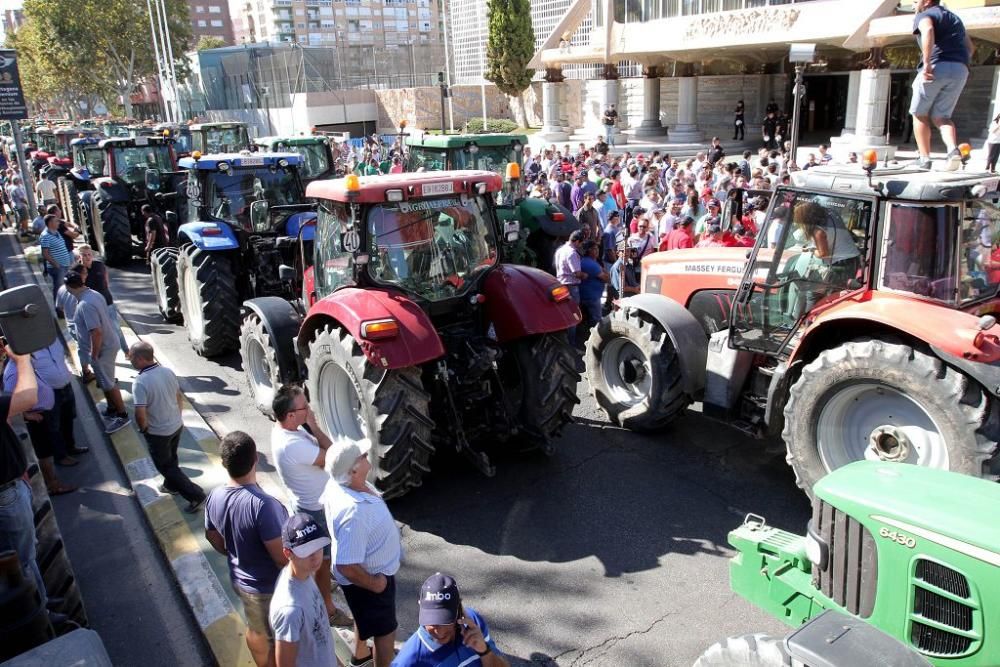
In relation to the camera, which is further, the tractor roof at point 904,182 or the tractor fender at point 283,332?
the tractor fender at point 283,332

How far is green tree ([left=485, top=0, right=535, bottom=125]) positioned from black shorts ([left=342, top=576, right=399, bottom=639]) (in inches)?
1316

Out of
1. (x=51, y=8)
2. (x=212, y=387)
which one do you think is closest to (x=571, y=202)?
(x=212, y=387)

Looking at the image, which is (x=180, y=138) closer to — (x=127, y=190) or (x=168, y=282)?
(x=127, y=190)

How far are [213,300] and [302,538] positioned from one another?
5766 mm

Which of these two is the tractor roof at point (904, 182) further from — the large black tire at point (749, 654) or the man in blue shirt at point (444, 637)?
the man in blue shirt at point (444, 637)

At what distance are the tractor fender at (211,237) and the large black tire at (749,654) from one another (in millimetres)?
6931

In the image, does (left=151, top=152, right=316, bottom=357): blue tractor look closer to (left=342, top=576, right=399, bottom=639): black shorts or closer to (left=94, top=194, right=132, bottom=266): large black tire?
(left=94, top=194, right=132, bottom=266): large black tire

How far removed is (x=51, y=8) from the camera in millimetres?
44250

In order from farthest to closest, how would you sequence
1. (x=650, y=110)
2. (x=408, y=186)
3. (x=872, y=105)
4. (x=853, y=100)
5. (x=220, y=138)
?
1. (x=650, y=110)
2. (x=853, y=100)
3. (x=872, y=105)
4. (x=220, y=138)
5. (x=408, y=186)

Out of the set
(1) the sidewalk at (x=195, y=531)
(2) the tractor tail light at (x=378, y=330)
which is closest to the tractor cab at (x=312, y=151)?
(1) the sidewalk at (x=195, y=531)

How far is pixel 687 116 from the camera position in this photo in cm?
2678

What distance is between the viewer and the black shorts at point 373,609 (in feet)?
11.3

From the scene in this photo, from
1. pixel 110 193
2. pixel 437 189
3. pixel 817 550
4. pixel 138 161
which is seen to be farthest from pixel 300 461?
pixel 138 161

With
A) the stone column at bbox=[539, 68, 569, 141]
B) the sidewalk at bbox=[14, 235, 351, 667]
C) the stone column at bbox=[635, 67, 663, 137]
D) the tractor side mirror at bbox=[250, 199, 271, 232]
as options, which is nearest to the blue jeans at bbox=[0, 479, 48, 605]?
the sidewalk at bbox=[14, 235, 351, 667]
